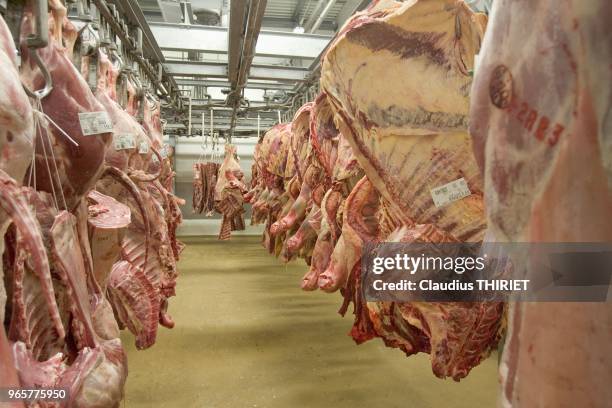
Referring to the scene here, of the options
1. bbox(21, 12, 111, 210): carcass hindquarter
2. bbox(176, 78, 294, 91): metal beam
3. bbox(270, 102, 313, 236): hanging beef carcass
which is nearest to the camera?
bbox(21, 12, 111, 210): carcass hindquarter

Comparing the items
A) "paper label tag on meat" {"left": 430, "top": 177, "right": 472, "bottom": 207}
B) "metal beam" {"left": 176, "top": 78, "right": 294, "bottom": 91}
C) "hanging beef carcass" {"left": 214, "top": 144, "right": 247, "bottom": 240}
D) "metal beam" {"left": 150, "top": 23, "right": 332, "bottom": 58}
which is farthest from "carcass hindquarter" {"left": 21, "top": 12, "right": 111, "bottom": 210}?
→ "hanging beef carcass" {"left": 214, "top": 144, "right": 247, "bottom": 240}

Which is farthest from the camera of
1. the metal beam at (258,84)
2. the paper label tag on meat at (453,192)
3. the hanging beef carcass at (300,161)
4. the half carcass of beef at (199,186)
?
the half carcass of beef at (199,186)

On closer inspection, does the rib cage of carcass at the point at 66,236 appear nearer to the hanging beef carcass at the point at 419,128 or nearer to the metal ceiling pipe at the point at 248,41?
the hanging beef carcass at the point at 419,128

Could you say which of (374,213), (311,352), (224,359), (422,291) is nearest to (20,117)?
(422,291)

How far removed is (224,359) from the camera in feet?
11.8

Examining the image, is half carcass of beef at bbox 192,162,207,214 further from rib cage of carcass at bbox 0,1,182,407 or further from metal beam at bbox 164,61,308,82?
rib cage of carcass at bbox 0,1,182,407

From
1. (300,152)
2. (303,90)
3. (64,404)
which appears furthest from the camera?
(303,90)

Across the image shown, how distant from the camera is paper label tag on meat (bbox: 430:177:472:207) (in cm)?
171

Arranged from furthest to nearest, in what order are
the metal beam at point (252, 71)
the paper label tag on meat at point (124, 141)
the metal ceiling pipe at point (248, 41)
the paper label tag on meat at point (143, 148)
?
the metal beam at point (252, 71), the metal ceiling pipe at point (248, 41), the paper label tag on meat at point (143, 148), the paper label tag on meat at point (124, 141)

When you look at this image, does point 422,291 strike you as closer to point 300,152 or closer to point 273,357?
point 273,357

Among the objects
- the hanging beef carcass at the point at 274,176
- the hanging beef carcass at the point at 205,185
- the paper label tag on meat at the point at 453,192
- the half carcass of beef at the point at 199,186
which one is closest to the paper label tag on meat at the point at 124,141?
the paper label tag on meat at the point at 453,192

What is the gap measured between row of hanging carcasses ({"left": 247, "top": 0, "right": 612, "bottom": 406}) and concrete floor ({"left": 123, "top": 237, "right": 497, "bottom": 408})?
804 mm

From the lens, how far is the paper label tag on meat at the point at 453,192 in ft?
5.61

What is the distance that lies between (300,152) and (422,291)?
3096mm
